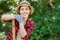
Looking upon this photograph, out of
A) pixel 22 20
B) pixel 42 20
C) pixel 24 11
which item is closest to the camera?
pixel 22 20

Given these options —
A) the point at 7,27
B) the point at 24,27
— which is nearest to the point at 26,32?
the point at 24,27

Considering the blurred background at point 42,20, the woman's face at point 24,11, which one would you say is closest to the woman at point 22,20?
the woman's face at point 24,11

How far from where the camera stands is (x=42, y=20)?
7.79m

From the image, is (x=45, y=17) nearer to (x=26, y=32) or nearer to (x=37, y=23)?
(x=37, y=23)

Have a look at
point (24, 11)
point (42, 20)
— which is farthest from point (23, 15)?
point (42, 20)

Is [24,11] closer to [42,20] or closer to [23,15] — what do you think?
[23,15]

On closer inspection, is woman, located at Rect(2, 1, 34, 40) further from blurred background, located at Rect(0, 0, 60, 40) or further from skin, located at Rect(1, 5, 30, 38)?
blurred background, located at Rect(0, 0, 60, 40)

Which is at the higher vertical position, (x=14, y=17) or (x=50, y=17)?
(x=14, y=17)

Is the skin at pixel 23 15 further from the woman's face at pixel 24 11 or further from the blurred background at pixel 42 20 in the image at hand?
the blurred background at pixel 42 20

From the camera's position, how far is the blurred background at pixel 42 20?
7777 millimetres

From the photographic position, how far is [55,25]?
313 inches

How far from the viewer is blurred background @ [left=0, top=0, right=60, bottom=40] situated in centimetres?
778

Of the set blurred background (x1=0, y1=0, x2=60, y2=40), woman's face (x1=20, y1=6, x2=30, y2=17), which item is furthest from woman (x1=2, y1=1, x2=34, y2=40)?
blurred background (x1=0, y1=0, x2=60, y2=40)

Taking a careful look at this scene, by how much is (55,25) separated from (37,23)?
0.48 m
